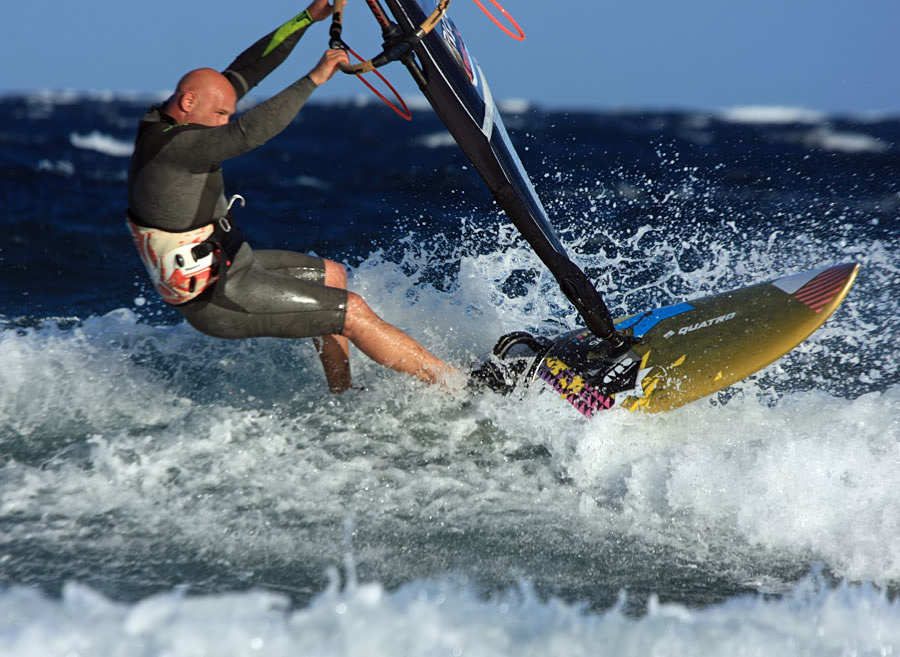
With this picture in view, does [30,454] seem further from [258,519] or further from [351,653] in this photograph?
[351,653]

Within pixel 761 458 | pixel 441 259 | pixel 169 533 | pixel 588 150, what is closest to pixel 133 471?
pixel 169 533

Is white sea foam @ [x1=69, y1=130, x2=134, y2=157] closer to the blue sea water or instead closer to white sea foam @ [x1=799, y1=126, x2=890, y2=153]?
the blue sea water

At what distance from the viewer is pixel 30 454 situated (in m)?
3.31

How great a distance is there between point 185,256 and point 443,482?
148 cm

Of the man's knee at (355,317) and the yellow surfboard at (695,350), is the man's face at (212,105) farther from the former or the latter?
the yellow surfboard at (695,350)

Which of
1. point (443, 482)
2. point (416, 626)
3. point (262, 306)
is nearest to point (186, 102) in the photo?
point (262, 306)

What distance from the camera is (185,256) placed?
10.7ft

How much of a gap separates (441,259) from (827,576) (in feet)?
13.0

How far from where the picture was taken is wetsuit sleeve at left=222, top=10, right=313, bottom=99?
11.8 feet

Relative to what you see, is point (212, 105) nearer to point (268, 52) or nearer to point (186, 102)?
point (186, 102)

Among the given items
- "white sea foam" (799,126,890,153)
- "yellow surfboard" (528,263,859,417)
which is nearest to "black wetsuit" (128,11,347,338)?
"yellow surfboard" (528,263,859,417)

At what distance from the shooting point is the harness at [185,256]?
322 centimetres

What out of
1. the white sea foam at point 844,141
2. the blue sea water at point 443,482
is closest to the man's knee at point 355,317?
the blue sea water at point 443,482

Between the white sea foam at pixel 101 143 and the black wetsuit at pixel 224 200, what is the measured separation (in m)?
10.0
